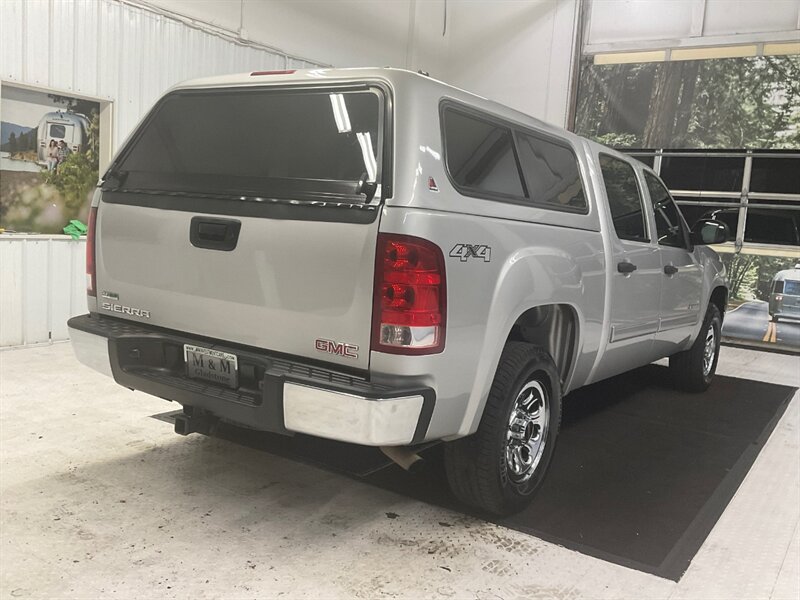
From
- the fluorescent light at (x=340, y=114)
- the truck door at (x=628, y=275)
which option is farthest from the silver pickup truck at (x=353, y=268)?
the truck door at (x=628, y=275)

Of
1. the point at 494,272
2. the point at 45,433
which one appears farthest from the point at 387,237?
the point at 45,433

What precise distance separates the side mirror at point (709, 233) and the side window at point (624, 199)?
861mm

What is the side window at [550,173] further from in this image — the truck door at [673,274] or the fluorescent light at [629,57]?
the fluorescent light at [629,57]

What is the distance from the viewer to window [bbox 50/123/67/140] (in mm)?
6281

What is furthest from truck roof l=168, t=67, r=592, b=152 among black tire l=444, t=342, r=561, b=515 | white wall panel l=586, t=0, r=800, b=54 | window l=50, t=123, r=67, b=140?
white wall panel l=586, t=0, r=800, b=54

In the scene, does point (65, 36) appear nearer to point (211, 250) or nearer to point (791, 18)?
point (211, 250)

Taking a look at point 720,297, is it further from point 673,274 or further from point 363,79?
point 363,79

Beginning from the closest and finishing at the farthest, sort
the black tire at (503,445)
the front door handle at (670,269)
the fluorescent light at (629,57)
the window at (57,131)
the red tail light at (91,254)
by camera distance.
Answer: the black tire at (503,445)
the red tail light at (91,254)
the front door handle at (670,269)
the window at (57,131)
the fluorescent light at (629,57)

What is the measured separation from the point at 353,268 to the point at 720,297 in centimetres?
443

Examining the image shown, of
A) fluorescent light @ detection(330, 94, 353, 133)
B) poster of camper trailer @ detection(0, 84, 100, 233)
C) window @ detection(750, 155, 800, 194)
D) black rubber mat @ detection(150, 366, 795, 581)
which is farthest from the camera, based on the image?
window @ detection(750, 155, 800, 194)

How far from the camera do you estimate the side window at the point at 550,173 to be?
3.19 metres

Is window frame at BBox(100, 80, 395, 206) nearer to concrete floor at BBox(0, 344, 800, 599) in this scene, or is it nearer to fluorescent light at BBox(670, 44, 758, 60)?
concrete floor at BBox(0, 344, 800, 599)

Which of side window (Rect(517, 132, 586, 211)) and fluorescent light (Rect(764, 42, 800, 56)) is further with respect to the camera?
fluorescent light (Rect(764, 42, 800, 56))

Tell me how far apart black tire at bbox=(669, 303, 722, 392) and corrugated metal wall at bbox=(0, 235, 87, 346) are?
17.6 ft
